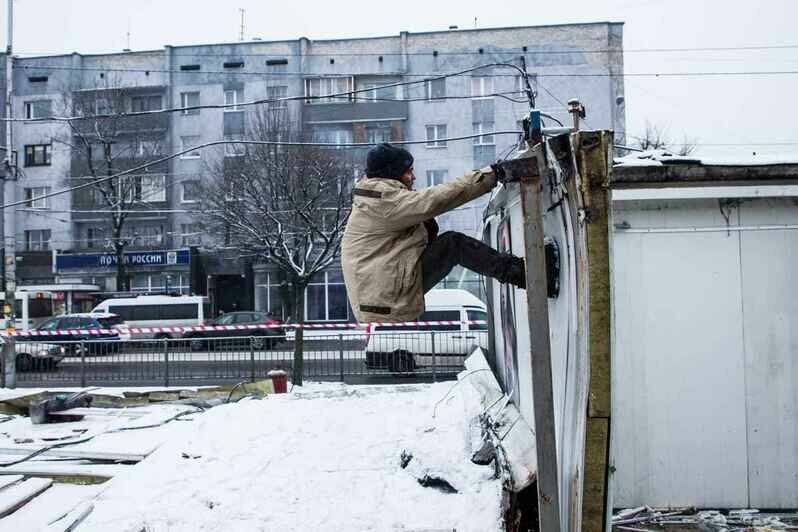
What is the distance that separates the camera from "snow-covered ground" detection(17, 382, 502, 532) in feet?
13.8

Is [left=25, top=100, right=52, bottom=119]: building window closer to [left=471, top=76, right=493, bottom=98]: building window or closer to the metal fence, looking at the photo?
[left=471, top=76, right=493, bottom=98]: building window

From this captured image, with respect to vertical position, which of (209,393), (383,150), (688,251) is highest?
(383,150)

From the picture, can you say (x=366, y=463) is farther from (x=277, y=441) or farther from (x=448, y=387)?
(x=448, y=387)

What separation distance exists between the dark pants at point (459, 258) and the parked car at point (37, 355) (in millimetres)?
12684

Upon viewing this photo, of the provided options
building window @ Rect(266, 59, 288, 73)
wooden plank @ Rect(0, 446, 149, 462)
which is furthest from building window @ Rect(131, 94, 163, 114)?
→ wooden plank @ Rect(0, 446, 149, 462)

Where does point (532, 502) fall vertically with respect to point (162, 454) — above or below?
above

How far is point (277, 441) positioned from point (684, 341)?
3.59 m

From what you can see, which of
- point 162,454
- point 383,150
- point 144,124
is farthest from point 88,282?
point 383,150

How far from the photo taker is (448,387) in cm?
699

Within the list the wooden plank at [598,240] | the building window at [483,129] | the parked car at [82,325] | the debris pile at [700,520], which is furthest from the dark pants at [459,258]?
the building window at [483,129]

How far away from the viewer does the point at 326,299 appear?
111 feet

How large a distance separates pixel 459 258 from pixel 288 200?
20.3 meters

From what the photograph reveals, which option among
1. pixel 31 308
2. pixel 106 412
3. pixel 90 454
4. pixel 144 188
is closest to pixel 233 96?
pixel 144 188

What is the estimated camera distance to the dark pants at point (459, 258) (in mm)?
3117
